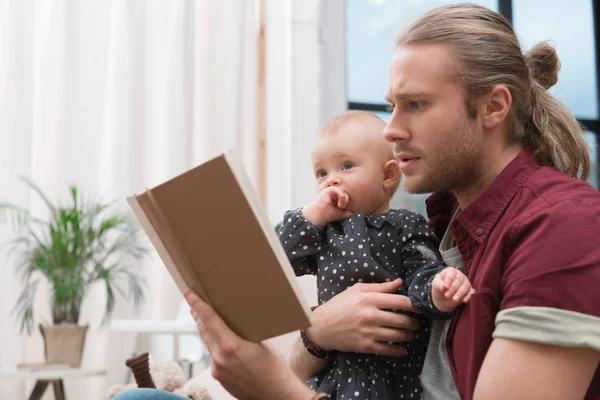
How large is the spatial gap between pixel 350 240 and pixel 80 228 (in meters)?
2.23

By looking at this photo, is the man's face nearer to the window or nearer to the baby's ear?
the baby's ear

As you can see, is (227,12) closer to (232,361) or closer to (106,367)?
(106,367)

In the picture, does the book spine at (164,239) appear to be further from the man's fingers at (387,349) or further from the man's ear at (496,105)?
the man's ear at (496,105)

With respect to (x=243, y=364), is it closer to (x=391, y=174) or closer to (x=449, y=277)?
(x=449, y=277)

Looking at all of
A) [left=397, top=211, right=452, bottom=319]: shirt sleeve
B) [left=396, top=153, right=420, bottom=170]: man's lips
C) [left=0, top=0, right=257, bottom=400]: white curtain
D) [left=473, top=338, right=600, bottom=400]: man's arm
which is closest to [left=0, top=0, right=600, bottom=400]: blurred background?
[left=0, top=0, right=257, bottom=400]: white curtain

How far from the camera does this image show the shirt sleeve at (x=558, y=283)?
3.37 ft

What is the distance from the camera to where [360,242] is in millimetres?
1416

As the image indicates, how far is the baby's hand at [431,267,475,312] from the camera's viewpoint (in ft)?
3.80

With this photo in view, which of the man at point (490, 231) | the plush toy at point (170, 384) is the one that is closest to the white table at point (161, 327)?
the plush toy at point (170, 384)

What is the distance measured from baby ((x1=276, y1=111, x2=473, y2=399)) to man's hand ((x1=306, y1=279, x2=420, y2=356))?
40 millimetres

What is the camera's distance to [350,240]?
56.2 inches

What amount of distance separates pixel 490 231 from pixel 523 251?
157 mm

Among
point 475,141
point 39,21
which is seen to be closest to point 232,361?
point 475,141

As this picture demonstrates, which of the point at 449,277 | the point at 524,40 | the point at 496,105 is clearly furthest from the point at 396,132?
the point at 524,40
